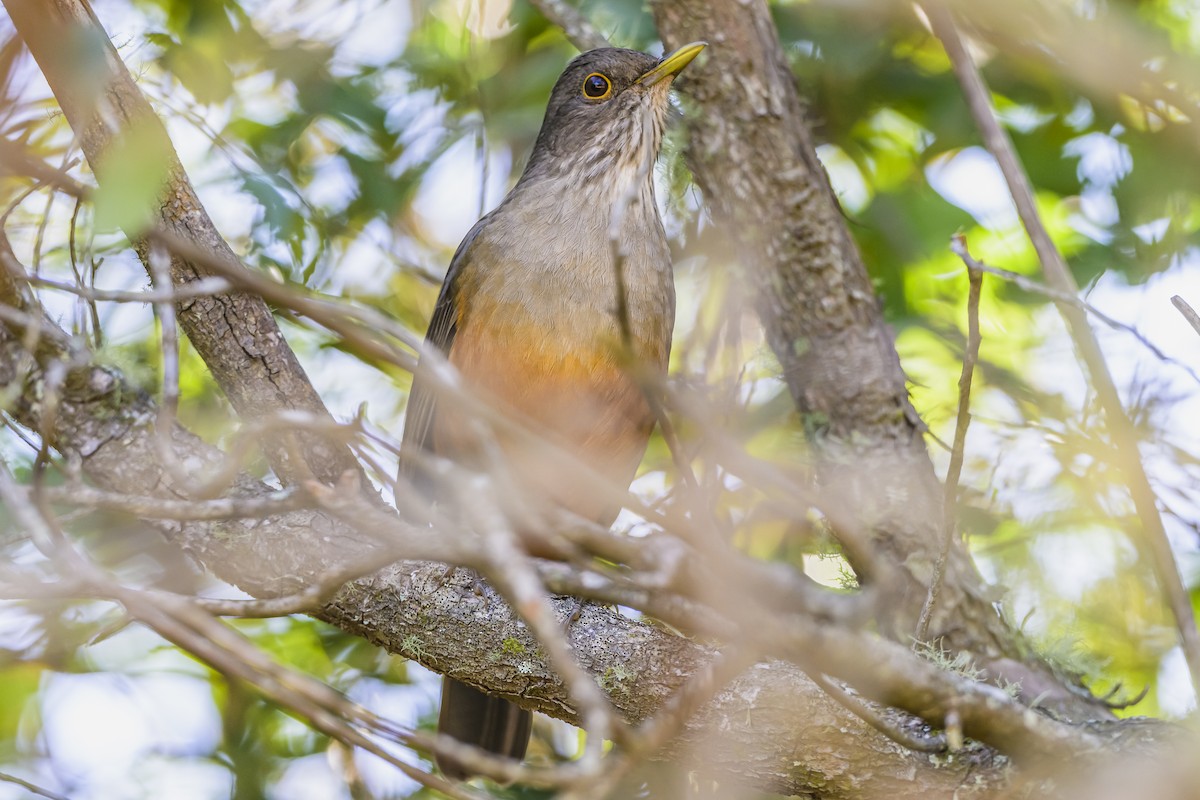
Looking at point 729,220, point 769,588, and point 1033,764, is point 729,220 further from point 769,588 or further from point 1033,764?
point 769,588

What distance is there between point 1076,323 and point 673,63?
203 centimetres

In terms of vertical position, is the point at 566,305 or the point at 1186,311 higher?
the point at 1186,311

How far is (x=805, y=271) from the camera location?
Answer: 488cm

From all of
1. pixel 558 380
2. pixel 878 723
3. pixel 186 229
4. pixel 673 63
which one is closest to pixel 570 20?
pixel 673 63

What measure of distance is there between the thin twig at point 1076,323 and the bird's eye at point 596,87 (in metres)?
1.61

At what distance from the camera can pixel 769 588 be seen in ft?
6.83

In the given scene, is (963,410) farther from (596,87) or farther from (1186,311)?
(596,87)

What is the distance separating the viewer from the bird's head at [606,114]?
5.23 metres

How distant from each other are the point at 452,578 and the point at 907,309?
2588 mm

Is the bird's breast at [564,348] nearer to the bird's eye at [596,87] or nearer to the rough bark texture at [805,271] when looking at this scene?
the rough bark texture at [805,271]

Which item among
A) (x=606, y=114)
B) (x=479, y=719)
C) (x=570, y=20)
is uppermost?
(x=570, y=20)

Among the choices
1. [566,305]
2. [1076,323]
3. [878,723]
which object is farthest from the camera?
[566,305]

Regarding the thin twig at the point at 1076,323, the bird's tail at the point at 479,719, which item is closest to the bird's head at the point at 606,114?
the thin twig at the point at 1076,323

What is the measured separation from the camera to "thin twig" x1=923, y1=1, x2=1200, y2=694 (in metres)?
3.66
